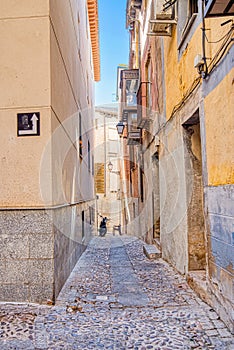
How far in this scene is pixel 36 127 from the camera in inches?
175

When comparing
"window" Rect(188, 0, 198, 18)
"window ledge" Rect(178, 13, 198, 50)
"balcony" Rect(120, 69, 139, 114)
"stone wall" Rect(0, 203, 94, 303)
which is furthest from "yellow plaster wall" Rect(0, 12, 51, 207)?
"balcony" Rect(120, 69, 139, 114)

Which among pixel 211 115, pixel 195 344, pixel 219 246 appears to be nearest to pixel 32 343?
pixel 195 344

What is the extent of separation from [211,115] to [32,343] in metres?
3.09

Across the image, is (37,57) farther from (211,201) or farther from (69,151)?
(211,201)

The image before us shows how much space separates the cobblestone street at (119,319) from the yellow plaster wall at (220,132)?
5.03 ft

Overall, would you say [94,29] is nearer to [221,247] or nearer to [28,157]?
[28,157]

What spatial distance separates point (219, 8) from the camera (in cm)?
274

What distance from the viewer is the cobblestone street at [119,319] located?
3137 mm

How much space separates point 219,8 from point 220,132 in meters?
1.30

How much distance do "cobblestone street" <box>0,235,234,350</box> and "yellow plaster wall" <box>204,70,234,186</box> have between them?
1.53m

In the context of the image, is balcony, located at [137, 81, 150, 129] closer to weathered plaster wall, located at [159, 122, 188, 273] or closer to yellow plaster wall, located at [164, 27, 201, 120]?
weathered plaster wall, located at [159, 122, 188, 273]

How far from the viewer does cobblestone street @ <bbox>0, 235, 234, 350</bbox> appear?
3137 mm

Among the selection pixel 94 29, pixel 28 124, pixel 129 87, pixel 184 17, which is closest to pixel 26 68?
pixel 28 124

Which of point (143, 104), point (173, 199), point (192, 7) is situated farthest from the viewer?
point (143, 104)
